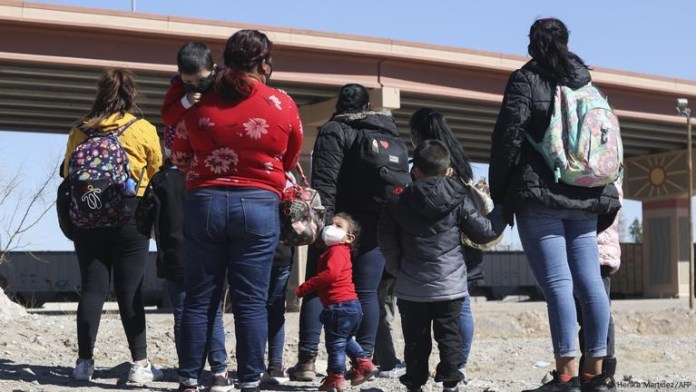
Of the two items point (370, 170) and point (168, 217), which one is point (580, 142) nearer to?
point (370, 170)

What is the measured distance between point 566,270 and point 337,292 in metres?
1.61

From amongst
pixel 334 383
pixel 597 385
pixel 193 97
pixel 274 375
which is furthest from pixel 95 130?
pixel 597 385

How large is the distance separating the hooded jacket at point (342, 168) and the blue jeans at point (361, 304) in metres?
0.09

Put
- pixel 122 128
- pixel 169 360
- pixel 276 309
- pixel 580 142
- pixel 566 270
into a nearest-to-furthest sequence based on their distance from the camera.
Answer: pixel 580 142 < pixel 566 270 < pixel 122 128 < pixel 276 309 < pixel 169 360

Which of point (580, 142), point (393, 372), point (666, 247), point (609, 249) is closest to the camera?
point (580, 142)

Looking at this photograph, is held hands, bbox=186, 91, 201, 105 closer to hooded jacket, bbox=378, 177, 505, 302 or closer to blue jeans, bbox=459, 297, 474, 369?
hooded jacket, bbox=378, 177, 505, 302

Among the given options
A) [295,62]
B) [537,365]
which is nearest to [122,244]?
[537,365]

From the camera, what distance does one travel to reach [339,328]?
7195 mm

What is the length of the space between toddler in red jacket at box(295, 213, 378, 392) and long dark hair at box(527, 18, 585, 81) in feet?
5.57

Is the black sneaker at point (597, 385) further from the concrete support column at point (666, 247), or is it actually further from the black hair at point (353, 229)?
the concrete support column at point (666, 247)

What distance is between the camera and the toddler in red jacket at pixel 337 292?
282 inches

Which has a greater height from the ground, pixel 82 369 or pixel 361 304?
pixel 361 304

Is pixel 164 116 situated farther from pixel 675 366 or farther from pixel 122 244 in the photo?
pixel 675 366

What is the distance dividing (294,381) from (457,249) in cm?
170
